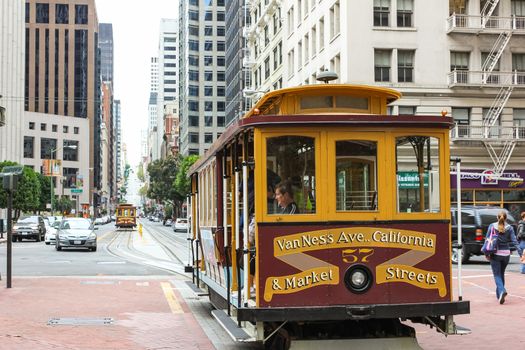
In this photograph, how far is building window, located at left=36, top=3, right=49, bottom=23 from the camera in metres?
143

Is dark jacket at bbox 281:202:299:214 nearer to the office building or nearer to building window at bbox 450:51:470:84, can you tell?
building window at bbox 450:51:470:84

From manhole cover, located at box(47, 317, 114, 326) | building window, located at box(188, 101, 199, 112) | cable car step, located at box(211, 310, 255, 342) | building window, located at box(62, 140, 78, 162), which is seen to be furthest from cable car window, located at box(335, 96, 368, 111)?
building window, located at box(62, 140, 78, 162)

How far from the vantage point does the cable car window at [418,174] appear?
7.96m

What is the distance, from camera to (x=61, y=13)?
146375 mm

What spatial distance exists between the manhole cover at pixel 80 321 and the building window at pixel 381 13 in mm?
29424

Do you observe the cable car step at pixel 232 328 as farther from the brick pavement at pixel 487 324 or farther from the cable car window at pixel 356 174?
the brick pavement at pixel 487 324

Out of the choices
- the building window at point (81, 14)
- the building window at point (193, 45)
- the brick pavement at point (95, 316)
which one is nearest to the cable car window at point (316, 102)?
the brick pavement at point (95, 316)

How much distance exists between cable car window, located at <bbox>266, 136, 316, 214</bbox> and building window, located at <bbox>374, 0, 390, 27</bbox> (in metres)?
31.8

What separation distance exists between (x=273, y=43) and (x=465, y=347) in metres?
50.3

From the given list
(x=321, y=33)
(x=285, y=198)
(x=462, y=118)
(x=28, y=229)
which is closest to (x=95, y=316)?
(x=285, y=198)

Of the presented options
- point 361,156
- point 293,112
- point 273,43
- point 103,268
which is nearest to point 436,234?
point 361,156

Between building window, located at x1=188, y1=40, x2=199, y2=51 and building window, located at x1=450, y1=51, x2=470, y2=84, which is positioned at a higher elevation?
building window, located at x1=188, y1=40, x2=199, y2=51

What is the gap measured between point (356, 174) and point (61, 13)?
14741 centimetres

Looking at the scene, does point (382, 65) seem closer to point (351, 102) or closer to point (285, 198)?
point (351, 102)
